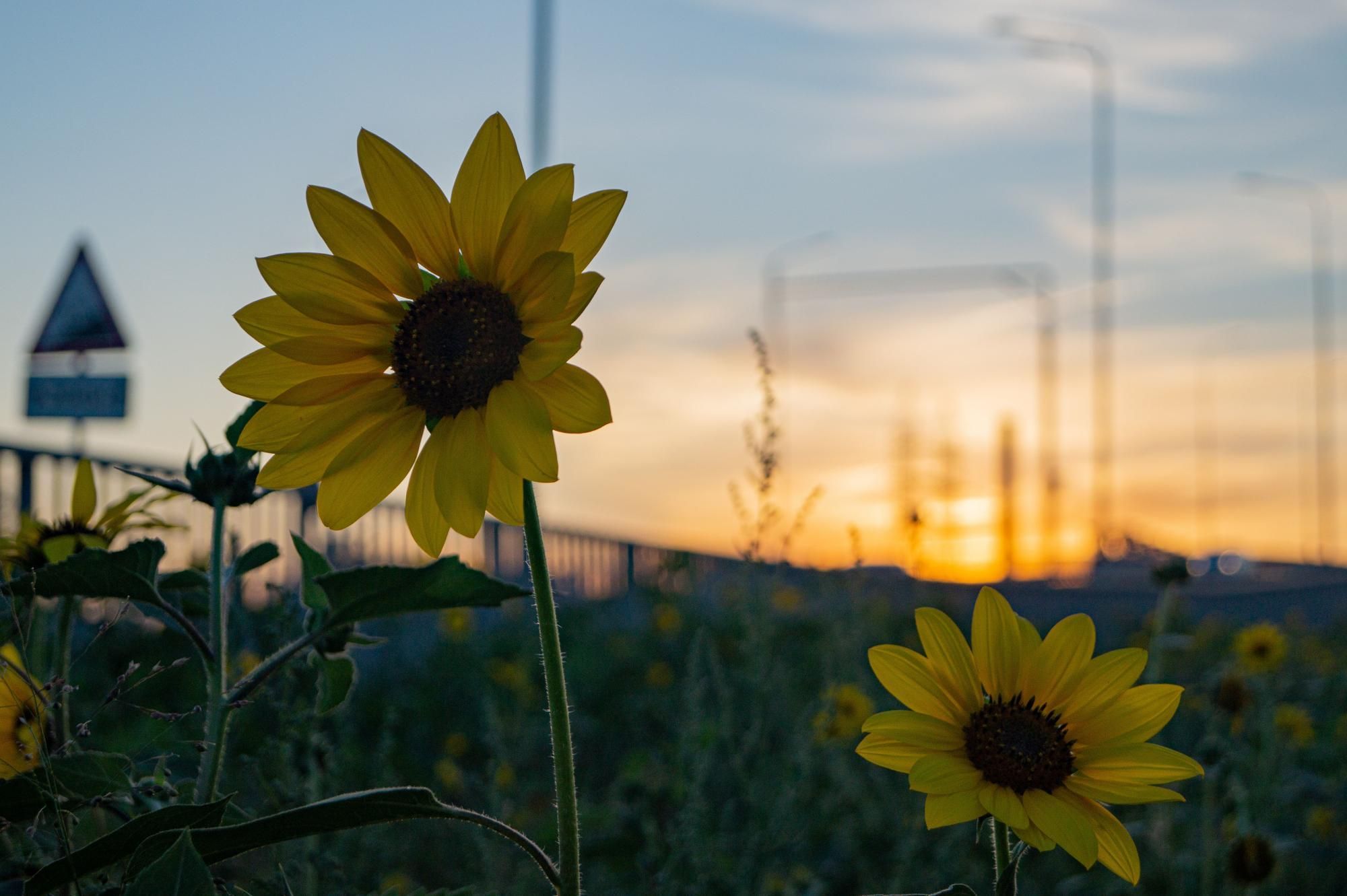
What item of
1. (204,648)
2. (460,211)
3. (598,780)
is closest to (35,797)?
(204,648)

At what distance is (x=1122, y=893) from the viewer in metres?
3.75

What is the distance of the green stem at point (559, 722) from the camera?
1.10 meters

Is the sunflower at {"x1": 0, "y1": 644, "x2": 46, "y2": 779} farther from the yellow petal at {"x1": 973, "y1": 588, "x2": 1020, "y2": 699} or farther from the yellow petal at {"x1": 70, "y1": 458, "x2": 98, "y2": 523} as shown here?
the yellow petal at {"x1": 973, "y1": 588, "x2": 1020, "y2": 699}

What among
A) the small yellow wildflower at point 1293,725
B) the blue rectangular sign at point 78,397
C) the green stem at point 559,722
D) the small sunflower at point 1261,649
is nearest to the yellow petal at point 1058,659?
the green stem at point 559,722

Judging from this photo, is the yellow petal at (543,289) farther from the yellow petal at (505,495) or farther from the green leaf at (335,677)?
the green leaf at (335,677)

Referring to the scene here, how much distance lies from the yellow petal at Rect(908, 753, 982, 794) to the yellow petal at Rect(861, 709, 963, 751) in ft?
0.09

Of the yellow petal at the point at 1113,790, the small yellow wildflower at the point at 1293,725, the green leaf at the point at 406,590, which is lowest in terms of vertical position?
the small yellow wildflower at the point at 1293,725

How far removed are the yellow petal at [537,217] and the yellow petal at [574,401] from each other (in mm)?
128

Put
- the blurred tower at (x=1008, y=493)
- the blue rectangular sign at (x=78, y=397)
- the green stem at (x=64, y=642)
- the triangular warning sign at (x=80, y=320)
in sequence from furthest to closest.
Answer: the blurred tower at (x=1008, y=493)
the triangular warning sign at (x=80, y=320)
the blue rectangular sign at (x=78, y=397)
the green stem at (x=64, y=642)

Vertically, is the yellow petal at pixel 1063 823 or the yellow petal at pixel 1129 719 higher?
the yellow petal at pixel 1129 719

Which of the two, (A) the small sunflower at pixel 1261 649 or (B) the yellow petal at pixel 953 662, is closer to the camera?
(B) the yellow petal at pixel 953 662

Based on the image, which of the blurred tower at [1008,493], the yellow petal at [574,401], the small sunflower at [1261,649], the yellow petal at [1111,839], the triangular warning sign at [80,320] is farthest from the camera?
the blurred tower at [1008,493]

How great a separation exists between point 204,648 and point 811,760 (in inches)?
94.2

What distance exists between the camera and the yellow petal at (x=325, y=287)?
1321mm
